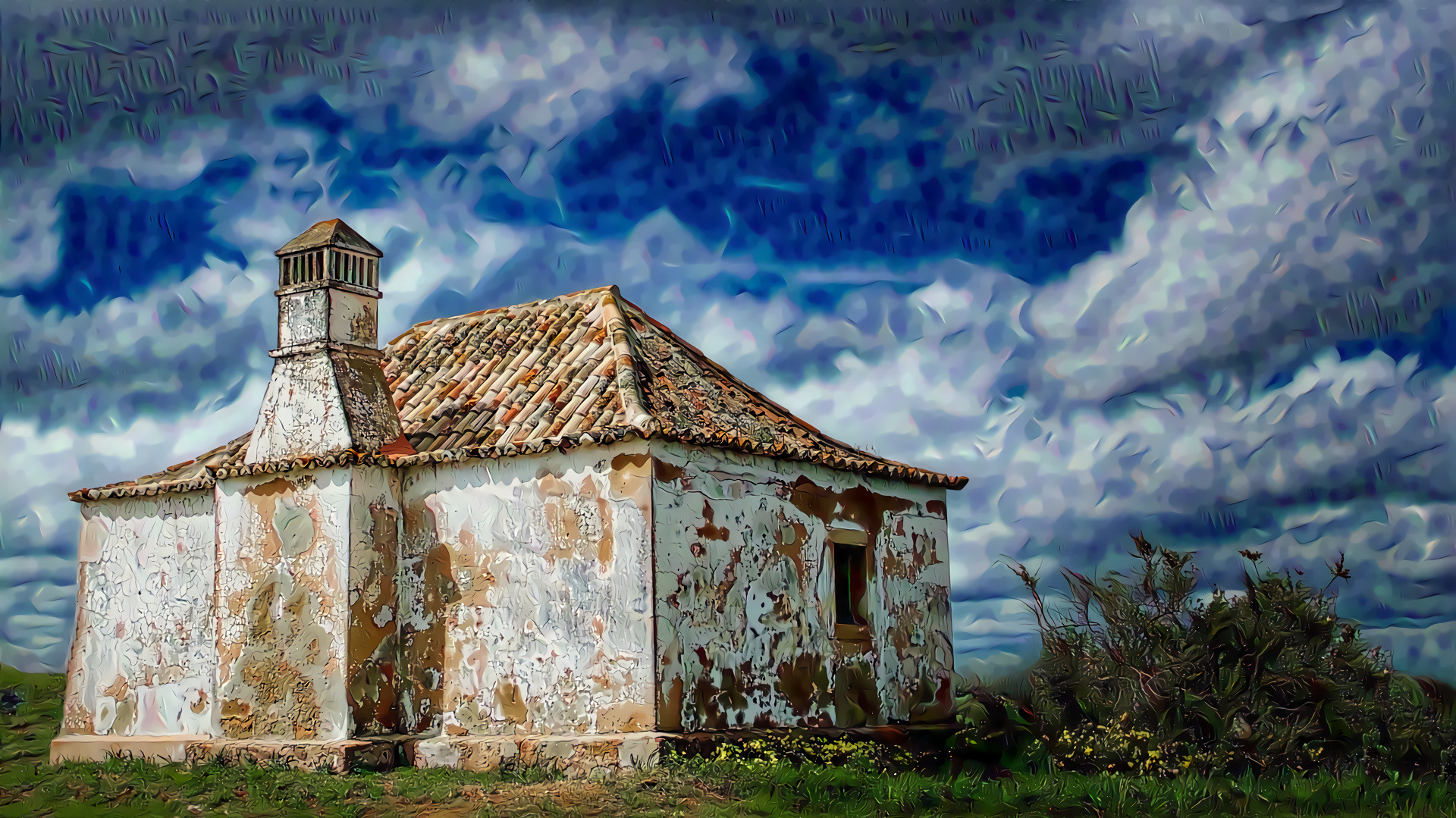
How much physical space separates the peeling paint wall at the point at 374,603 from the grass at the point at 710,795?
0.74 metres

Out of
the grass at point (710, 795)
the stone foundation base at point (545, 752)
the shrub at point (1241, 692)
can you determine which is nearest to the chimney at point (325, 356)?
the stone foundation base at point (545, 752)

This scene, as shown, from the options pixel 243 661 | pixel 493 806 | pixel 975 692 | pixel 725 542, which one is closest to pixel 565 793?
pixel 493 806

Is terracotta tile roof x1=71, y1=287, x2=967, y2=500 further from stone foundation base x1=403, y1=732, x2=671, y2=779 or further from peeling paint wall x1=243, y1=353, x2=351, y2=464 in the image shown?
stone foundation base x1=403, y1=732, x2=671, y2=779

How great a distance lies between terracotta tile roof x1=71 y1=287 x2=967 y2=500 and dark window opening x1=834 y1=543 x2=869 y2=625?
97 cm

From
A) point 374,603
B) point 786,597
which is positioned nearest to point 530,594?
point 374,603

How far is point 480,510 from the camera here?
43.3ft

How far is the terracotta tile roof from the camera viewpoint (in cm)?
1309

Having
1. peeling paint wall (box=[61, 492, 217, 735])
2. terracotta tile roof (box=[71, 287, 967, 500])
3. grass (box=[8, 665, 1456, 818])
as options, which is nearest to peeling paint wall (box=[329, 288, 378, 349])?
terracotta tile roof (box=[71, 287, 967, 500])

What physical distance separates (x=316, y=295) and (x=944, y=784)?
8.74 m

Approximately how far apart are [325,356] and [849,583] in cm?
651

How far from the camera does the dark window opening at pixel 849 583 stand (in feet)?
47.0

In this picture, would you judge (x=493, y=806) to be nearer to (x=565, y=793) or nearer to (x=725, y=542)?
(x=565, y=793)

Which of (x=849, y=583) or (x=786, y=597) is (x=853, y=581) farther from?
(x=786, y=597)

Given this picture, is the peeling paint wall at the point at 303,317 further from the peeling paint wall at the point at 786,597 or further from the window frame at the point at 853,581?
the window frame at the point at 853,581
